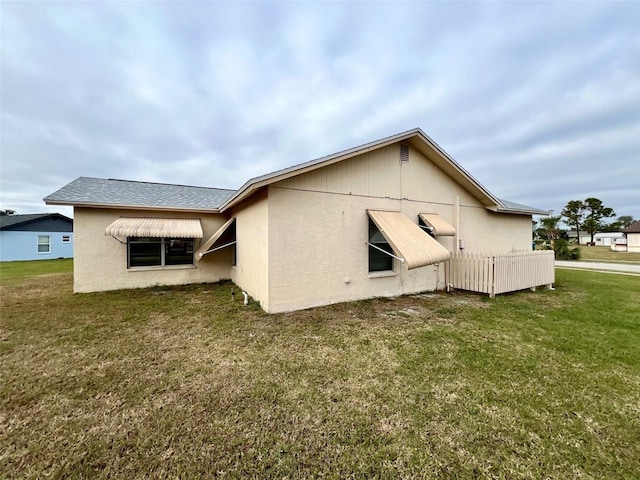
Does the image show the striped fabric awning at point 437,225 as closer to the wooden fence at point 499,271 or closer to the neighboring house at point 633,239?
the wooden fence at point 499,271

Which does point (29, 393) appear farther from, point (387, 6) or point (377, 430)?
point (387, 6)

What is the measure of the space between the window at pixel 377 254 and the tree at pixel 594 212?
7681 cm

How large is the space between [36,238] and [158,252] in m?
29.6

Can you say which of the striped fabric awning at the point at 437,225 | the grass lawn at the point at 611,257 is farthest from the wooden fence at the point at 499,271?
the grass lawn at the point at 611,257

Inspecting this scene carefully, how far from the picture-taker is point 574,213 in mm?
60625

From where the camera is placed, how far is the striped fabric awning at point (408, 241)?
25.3 feet

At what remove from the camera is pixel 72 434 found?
309cm

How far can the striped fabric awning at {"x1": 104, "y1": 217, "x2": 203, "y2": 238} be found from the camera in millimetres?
10320

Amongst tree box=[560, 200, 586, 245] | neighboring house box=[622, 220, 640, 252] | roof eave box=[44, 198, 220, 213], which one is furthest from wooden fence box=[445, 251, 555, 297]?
tree box=[560, 200, 586, 245]

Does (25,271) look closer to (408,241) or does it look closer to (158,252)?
(158,252)

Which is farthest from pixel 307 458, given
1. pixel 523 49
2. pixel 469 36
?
pixel 523 49

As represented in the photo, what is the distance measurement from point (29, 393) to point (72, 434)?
167cm

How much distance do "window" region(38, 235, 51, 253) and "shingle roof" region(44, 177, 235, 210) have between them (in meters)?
24.3

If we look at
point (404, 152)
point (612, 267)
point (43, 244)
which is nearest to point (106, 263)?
point (404, 152)
